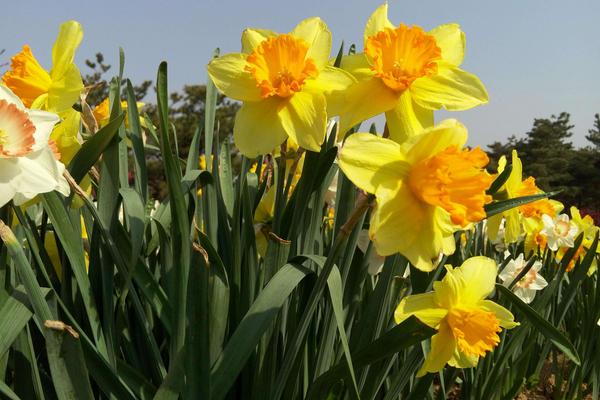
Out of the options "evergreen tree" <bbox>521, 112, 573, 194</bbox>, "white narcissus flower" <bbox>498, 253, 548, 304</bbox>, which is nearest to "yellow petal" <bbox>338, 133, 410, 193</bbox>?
"white narcissus flower" <bbox>498, 253, 548, 304</bbox>

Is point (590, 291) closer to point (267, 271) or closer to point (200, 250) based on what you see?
point (267, 271)

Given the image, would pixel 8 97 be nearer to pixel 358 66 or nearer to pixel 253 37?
pixel 253 37

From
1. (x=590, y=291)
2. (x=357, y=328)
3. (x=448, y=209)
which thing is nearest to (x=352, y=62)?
(x=448, y=209)

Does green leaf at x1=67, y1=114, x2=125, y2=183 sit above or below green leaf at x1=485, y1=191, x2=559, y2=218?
above

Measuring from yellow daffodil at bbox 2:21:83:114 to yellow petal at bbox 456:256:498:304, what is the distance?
820 mm

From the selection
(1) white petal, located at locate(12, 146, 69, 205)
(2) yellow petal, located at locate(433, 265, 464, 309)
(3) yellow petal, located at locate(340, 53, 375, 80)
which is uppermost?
(3) yellow petal, located at locate(340, 53, 375, 80)

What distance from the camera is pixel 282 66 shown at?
0.89 m

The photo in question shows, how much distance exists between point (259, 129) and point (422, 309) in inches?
18.8

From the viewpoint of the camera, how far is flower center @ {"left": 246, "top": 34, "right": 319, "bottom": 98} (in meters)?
0.87

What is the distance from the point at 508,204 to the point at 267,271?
20.4 inches

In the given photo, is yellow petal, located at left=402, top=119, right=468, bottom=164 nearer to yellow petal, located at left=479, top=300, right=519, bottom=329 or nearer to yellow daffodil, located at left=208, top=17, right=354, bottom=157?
yellow daffodil, located at left=208, top=17, right=354, bottom=157

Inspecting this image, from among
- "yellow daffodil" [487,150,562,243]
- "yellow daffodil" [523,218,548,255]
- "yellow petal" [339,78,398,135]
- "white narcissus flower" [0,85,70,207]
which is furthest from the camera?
"yellow daffodil" [523,218,548,255]

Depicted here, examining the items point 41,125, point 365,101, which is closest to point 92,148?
point 41,125

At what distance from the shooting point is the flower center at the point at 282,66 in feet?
2.86
